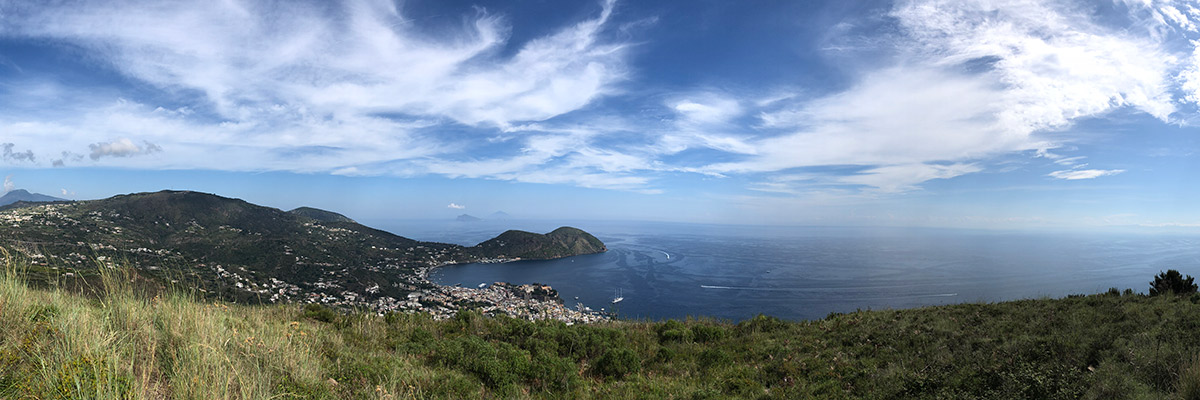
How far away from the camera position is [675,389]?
6.78 metres

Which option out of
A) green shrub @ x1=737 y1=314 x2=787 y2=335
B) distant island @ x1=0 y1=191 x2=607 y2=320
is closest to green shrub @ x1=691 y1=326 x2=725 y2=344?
green shrub @ x1=737 y1=314 x2=787 y2=335

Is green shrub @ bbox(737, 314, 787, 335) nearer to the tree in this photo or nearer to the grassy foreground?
the grassy foreground

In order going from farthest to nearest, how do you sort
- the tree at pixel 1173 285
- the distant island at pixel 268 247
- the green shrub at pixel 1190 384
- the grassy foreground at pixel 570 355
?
the distant island at pixel 268 247 < the tree at pixel 1173 285 < the green shrub at pixel 1190 384 < the grassy foreground at pixel 570 355

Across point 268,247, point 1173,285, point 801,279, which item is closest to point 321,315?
point 1173,285

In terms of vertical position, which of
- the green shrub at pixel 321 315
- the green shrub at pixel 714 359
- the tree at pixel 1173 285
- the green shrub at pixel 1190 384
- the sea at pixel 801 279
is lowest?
the sea at pixel 801 279

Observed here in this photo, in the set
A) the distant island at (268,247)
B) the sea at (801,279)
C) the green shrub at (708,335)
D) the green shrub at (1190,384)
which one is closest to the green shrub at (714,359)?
the green shrub at (708,335)

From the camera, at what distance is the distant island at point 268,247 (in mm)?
46094

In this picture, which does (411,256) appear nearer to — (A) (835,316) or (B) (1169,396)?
(A) (835,316)

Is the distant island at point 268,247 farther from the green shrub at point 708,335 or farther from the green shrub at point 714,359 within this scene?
the green shrub at point 714,359

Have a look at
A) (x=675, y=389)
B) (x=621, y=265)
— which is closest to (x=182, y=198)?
(x=621, y=265)

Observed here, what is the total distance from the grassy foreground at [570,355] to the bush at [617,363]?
26mm

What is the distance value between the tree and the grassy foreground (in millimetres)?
1224

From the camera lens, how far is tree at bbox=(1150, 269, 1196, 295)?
31.9ft

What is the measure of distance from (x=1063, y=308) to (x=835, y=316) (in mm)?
5148
